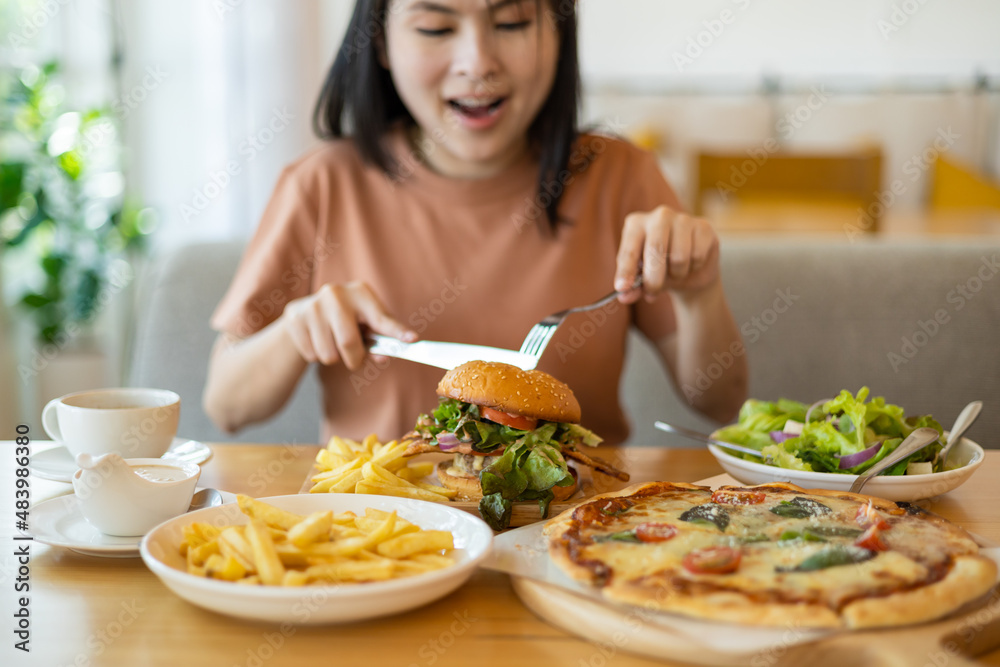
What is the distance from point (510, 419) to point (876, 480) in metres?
0.46

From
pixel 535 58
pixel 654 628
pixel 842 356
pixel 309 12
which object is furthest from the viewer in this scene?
pixel 309 12

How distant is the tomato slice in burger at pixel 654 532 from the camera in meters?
0.87

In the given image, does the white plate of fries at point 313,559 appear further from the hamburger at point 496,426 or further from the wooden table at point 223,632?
the hamburger at point 496,426

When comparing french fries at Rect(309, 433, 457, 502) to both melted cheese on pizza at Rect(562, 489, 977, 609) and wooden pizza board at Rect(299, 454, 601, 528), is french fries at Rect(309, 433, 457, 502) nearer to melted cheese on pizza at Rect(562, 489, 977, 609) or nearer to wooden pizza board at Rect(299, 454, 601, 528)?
wooden pizza board at Rect(299, 454, 601, 528)

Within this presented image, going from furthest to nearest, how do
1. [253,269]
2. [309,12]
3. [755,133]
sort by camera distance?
[755,133] → [309,12] → [253,269]

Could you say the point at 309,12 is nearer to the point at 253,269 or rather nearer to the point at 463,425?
the point at 253,269

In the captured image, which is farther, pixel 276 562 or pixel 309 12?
pixel 309 12

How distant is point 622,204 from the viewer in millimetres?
1991

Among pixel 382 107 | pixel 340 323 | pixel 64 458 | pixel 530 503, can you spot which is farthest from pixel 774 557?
pixel 382 107

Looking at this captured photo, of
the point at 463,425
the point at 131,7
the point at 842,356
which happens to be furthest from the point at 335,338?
the point at 131,7

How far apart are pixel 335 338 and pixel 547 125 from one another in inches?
29.4

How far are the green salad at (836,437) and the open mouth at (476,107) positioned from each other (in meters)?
0.80

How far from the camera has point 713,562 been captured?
792mm

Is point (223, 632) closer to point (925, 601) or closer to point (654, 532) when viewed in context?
point (654, 532)
